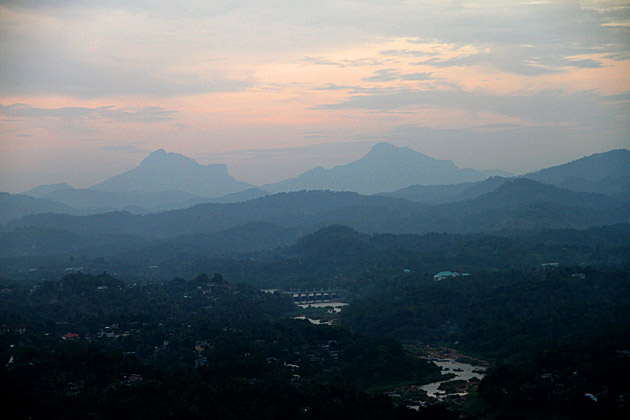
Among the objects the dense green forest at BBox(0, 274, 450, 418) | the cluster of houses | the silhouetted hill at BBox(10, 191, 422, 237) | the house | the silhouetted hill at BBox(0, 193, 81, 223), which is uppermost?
the silhouetted hill at BBox(0, 193, 81, 223)

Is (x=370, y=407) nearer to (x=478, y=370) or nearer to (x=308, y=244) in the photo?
(x=478, y=370)

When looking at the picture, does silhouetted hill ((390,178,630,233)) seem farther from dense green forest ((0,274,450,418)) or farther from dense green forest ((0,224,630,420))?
dense green forest ((0,274,450,418))

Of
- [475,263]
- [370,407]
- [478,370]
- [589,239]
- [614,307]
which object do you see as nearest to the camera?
[370,407]

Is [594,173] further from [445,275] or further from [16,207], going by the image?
[16,207]

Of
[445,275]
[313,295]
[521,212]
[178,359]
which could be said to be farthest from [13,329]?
[521,212]

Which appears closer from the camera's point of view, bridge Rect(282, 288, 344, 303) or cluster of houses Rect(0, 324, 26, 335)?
cluster of houses Rect(0, 324, 26, 335)

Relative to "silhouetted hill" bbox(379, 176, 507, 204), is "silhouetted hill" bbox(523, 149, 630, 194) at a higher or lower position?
higher

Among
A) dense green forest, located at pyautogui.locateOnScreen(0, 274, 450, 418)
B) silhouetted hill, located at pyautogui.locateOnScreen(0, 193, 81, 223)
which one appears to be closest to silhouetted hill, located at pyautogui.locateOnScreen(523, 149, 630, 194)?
dense green forest, located at pyautogui.locateOnScreen(0, 274, 450, 418)

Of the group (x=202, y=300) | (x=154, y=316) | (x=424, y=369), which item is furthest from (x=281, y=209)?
(x=424, y=369)
